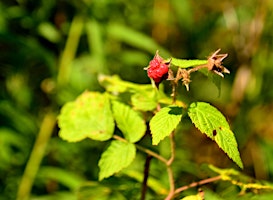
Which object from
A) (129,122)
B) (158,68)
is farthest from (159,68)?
(129,122)

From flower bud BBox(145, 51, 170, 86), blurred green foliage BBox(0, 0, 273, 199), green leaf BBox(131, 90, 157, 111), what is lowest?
flower bud BBox(145, 51, 170, 86)

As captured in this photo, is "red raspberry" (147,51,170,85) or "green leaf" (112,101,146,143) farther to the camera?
"green leaf" (112,101,146,143)

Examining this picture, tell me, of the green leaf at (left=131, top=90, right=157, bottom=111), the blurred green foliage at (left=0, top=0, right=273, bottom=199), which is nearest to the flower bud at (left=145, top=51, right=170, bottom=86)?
the green leaf at (left=131, top=90, right=157, bottom=111)

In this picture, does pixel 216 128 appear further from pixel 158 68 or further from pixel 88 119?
pixel 88 119

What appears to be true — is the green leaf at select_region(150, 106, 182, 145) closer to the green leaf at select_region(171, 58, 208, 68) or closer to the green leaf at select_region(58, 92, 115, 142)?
the green leaf at select_region(171, 58, 208, 68)

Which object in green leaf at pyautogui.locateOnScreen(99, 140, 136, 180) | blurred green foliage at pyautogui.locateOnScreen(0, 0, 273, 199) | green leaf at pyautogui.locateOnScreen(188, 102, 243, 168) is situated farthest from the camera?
blurred green foliage at pyautogui.locateOnScreen(0, 0, 273, 199)

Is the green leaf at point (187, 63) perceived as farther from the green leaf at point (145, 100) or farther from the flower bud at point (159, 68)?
the green leaf at point (145, 100)

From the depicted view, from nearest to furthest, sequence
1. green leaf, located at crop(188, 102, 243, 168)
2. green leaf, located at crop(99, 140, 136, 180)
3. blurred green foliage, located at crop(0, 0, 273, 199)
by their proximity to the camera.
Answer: green leaf, located at crop(188, 102, 243, 168) < green leaf, located at crop(99, 140, 136, 180) < blurred green foliage, located at crop(0, 0, 273, 199)

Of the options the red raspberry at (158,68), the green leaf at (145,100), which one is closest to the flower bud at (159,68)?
the red raspberry at (158,68)
